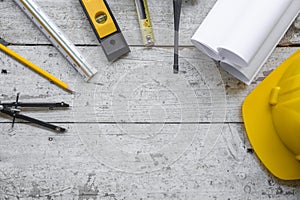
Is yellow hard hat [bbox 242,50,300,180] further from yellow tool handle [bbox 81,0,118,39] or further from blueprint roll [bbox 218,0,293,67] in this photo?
yellow tool handle [bbox 81,0,118,39]

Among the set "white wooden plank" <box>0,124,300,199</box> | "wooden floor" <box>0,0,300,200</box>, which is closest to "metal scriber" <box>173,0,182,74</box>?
"wooden floor" <box>0,0,300,200</box>

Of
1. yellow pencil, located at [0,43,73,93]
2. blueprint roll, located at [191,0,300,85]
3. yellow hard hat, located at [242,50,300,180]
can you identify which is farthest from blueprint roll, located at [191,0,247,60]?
yellow pencil, located at [0,43,73,93]

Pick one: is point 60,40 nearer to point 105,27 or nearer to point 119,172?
point 105,27

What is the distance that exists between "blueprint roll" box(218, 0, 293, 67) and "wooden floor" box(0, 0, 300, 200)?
8 centimetres

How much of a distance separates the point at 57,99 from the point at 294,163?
433mm

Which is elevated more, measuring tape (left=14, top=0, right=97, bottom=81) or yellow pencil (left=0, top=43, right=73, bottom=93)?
measuring tape (left=14, top=0, right=97, bottom=81)

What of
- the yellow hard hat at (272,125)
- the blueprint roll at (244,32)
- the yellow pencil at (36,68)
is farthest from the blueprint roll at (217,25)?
the yellow pencil at (36,68)

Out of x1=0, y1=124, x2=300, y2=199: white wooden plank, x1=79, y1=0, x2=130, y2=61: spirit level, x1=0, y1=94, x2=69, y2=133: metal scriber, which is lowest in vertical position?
x1=0, y1=124, x2=300, y2=199: white wooden plank

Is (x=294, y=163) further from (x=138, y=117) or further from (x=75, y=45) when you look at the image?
(x=75, y=45)

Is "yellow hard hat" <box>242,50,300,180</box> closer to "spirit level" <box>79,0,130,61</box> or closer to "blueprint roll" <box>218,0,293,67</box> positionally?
"blueprint roll" <box>218,0,293,67</box>

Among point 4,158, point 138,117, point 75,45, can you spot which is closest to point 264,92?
point 138,117

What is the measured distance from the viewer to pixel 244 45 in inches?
27.2

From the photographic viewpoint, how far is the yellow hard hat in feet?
2.39

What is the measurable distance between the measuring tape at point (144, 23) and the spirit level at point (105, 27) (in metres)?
0.04
